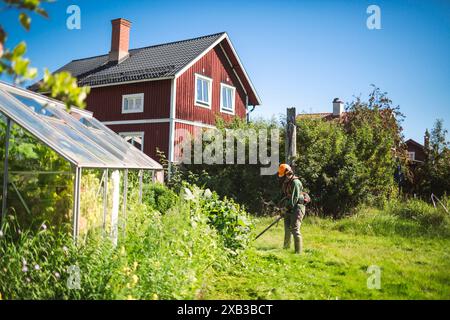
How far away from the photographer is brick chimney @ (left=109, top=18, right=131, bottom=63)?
64.6 ft

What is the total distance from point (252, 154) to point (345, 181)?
3426mm

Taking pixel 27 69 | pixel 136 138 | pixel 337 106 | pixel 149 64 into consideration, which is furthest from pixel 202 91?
pixel 27 69

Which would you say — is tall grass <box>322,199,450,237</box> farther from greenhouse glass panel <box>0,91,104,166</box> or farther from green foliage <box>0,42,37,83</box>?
green foliage <box>0,42,37,83</box>

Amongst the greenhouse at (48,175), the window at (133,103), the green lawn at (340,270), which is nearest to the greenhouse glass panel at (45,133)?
the greenhouse at (48,175)

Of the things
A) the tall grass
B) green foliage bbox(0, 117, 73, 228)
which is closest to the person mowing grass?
the tall grass

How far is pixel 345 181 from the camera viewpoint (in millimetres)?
12430

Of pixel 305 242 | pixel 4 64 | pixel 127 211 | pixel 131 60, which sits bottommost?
pixel 305 242

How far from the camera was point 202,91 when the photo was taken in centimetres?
1864

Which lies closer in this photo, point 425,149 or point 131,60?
point 425,149

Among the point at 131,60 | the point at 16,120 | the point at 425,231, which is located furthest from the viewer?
the point at 131,60

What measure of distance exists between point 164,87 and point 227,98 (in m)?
4.30

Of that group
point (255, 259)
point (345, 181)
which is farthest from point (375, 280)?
point (345, 181)
